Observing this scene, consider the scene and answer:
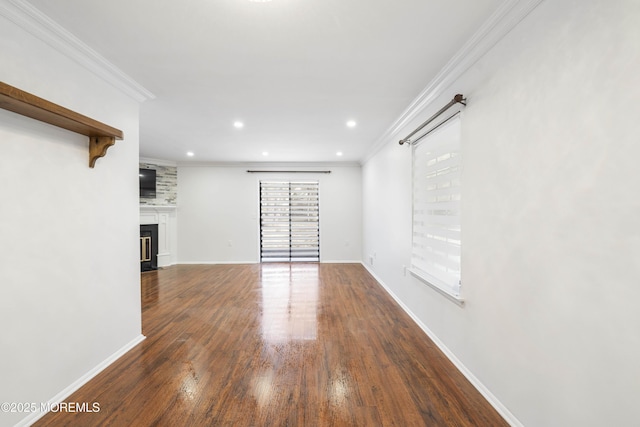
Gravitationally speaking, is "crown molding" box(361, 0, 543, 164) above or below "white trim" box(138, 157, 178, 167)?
below

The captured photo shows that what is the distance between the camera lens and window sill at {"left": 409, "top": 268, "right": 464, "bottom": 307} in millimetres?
2076

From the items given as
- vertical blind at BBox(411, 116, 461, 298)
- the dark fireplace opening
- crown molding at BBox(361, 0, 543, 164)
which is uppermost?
crown molding at BBox(361, 0, 543, 164)

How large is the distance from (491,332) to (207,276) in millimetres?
4977

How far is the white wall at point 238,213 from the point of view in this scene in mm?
6484

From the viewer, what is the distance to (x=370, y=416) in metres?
1.62

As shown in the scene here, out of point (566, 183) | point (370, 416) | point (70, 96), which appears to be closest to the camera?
point (566, 183)

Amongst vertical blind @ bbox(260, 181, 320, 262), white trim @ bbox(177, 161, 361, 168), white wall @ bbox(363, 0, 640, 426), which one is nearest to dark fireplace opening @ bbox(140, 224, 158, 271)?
white trim @ bbox(177, 161, 361, 168)

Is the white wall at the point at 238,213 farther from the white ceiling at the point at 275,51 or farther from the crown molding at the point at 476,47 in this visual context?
the crown molding at the point at 476,47

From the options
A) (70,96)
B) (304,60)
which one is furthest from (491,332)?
(70,96)

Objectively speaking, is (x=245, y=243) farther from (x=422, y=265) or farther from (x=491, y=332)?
(x=491, y=332)

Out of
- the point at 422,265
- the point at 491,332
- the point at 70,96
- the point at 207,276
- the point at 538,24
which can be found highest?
the point at 538,24

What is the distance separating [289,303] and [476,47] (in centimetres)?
344

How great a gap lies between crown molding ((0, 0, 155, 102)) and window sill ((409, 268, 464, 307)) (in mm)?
3367

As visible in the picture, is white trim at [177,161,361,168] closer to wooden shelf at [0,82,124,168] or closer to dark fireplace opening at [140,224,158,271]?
dark fireplace opening at [140,224,158,271]
